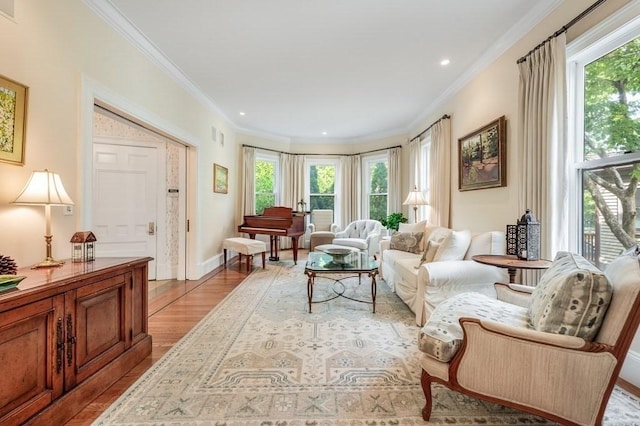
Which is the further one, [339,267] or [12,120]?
[339,267]

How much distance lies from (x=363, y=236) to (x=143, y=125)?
14.8 ft

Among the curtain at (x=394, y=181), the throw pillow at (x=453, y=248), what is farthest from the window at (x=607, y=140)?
the curtain at (x=394, y=181)

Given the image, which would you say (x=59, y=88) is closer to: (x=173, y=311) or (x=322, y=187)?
(x=173, y=311)

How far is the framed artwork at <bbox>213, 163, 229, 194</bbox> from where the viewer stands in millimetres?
5012

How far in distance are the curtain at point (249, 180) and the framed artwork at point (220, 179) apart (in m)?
0.65

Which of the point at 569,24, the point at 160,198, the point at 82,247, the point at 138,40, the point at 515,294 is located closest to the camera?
the point at 82,247

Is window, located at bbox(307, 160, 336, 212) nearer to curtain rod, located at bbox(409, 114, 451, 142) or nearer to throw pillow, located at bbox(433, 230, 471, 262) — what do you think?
curtain rod, located at bbox(409, 114, 451, 142)

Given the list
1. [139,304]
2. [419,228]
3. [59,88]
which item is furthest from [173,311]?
[419,228]

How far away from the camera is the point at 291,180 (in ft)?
23.2

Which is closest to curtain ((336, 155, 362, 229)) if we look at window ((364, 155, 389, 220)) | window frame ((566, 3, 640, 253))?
window ((364, 155, 389, 220))

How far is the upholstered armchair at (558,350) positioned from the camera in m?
1.18

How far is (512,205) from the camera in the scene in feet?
9.52

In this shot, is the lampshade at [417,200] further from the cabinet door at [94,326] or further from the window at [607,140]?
the cabinet door at [94,326]

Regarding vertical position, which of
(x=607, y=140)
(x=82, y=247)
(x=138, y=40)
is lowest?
(x=82, y=247)
